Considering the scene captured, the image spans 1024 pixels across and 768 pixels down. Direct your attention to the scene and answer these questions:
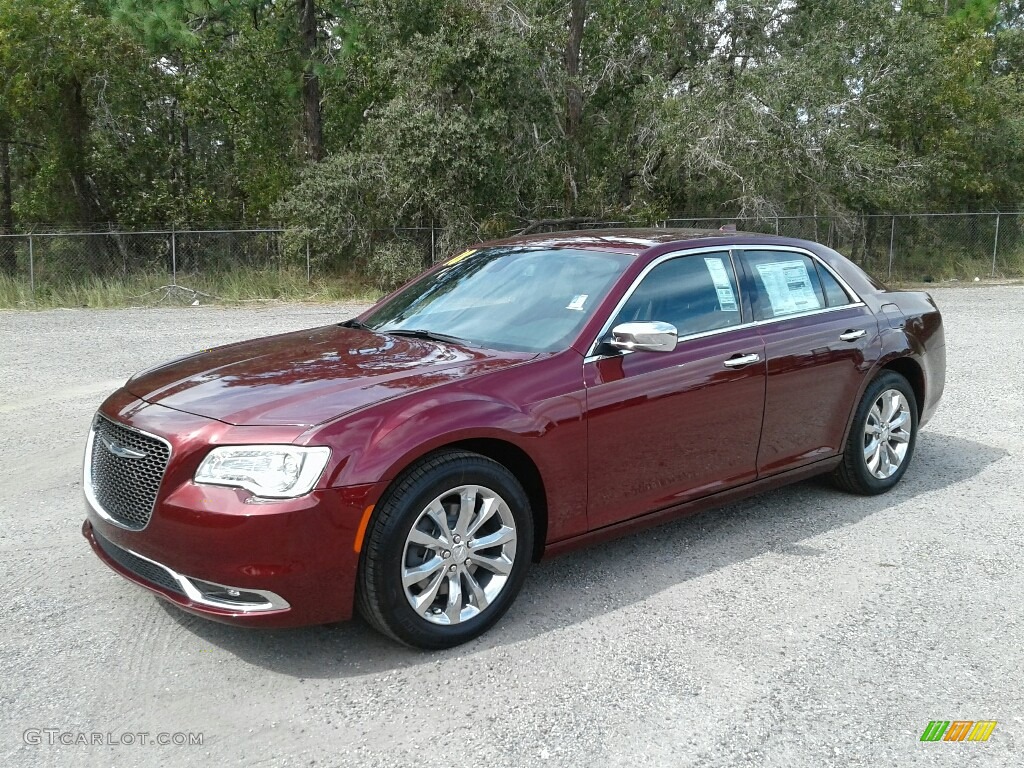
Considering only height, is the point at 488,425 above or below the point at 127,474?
above

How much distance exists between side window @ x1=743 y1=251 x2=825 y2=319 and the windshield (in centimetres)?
90

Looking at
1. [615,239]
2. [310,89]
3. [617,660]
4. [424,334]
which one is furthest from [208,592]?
[310,89]

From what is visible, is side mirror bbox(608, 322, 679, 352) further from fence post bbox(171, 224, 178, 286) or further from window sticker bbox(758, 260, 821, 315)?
fence post bbox(171, 224, 178, 286)

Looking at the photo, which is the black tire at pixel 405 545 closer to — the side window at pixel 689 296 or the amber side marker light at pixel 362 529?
the amber side marker light at pixel 362 529

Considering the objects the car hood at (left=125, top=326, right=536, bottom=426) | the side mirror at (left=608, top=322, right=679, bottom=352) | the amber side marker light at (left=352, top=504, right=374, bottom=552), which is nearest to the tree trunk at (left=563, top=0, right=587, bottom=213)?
the car hood at (left=125, top=326, right=536, bottom=426)

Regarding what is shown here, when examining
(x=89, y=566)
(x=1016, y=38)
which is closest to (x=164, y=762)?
(x=89, y=566)

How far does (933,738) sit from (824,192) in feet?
68.1

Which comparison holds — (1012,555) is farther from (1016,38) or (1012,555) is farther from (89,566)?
(1016,38)

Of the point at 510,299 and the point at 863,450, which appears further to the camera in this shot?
the point at 863,450

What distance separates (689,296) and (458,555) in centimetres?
196

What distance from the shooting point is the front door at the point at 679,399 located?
4309mm

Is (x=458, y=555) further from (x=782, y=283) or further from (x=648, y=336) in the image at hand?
(x=782, y=283)

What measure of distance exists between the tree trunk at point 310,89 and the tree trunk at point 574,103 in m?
6.25

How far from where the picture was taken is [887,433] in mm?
5848
